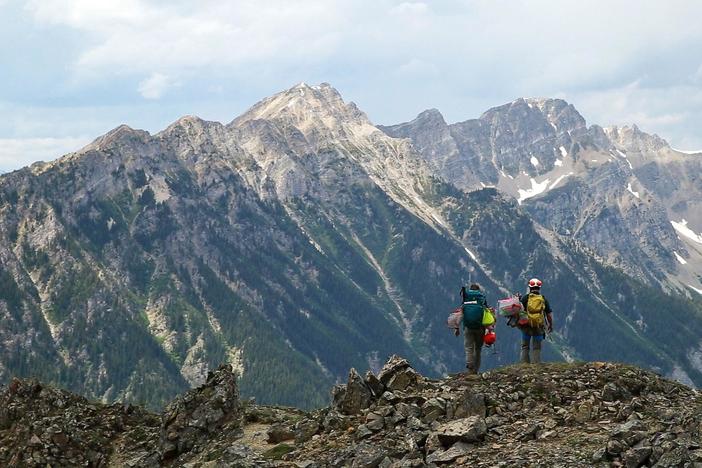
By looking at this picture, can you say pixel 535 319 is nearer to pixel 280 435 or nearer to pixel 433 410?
pixel 433 410

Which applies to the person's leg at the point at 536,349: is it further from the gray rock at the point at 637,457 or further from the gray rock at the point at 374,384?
the gray rock at the point at 637,457

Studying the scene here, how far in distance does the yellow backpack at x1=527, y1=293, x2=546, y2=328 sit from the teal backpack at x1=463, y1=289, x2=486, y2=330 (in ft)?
7.58

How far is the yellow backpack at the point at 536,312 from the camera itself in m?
39.1

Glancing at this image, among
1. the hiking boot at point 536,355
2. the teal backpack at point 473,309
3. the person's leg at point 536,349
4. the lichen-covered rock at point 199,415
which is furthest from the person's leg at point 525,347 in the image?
the lichen-covered rock at point 199,415

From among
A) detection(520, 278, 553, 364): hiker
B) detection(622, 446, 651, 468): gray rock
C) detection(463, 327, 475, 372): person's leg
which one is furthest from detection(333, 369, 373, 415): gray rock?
detection(622, 446, 651, 468): gray rock

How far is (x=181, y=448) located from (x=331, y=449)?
1071cm

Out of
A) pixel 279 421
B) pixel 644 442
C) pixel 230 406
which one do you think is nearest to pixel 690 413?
pixel 644 442

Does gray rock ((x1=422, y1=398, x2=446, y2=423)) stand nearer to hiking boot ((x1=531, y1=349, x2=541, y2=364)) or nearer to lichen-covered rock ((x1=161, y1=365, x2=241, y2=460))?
hiking boot ((x1=531, y1=349, x2=541, y2=364))

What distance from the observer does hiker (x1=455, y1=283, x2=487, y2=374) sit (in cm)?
3903

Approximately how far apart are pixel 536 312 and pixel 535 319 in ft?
1.13

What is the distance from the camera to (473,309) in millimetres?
39062

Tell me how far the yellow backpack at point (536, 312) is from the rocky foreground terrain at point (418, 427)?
10.1 feet

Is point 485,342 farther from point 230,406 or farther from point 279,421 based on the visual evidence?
point 230,406

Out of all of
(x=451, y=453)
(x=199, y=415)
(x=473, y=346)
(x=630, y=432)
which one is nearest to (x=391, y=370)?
(x=473, y=346)
